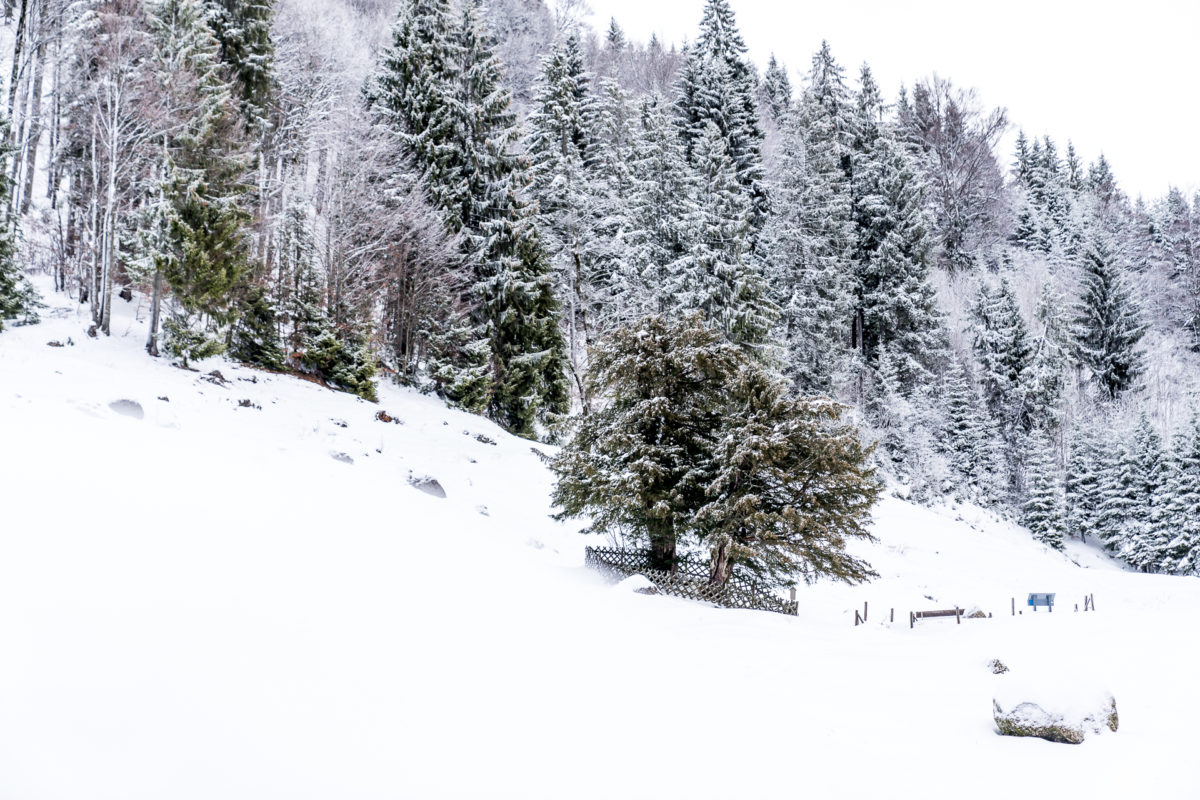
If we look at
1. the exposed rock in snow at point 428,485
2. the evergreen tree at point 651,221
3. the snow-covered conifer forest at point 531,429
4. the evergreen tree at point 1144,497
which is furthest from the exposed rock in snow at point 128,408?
the evergreen tree at point 1144,497

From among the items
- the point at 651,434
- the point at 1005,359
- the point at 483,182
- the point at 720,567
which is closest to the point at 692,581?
the point at 720,567

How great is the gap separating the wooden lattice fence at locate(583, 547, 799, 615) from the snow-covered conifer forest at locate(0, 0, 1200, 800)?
0.44 m

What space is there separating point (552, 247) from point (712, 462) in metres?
18.9

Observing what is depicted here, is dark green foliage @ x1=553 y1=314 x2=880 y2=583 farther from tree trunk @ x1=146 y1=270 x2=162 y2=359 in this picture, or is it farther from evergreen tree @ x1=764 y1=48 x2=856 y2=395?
evergreen tree @ x1=764 y1=48 x2=856 y2=395

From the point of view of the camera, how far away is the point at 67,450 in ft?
20.1

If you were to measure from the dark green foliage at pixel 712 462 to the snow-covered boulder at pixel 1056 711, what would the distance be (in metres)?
5.78

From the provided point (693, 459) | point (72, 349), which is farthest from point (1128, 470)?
point (72, 349)

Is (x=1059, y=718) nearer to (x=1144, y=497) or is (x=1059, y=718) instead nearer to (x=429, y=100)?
(x=429, y=100)

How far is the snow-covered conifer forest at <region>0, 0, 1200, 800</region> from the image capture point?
4.23m

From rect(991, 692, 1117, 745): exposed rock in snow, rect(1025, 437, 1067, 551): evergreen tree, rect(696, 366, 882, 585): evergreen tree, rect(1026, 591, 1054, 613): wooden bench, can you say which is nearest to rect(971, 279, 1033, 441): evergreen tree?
rect(1025, 437, 1067, 551): evergreen tree

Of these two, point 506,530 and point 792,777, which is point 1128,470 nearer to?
point 506,530

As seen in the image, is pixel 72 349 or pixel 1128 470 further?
pixel 1128 470

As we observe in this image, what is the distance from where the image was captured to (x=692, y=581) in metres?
12.5

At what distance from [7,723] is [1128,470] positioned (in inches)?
1744
